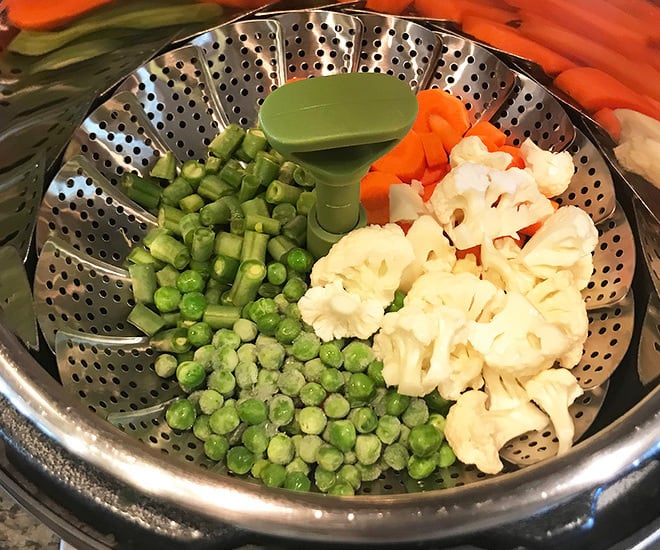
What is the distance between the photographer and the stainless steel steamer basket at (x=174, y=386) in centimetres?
68

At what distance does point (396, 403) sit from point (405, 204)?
1.01 ft

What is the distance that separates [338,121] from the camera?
82cm

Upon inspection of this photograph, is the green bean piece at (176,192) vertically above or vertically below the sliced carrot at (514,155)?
below

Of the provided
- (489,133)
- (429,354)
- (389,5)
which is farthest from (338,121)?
(389,5)

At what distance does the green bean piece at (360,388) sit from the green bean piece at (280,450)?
10cm

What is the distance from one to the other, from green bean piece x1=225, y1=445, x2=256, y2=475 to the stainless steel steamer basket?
0.11 feet

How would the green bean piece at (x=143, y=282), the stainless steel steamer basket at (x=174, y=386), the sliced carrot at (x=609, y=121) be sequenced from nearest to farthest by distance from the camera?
the stainless steel steamer basket at (x=174, y=386) → the green bean piece at (x=143, y=282) → the sliced carrot at (x=609, y=121)

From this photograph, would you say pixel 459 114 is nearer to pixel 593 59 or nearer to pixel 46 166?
pixel 593 59

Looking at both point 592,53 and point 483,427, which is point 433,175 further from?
point 483,427

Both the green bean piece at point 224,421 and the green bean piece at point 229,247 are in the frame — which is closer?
the green bean piece at point 224,421

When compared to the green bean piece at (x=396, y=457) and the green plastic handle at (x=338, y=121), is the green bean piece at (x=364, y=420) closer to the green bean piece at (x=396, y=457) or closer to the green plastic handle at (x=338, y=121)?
the green bean piece at (x=396, y=457)

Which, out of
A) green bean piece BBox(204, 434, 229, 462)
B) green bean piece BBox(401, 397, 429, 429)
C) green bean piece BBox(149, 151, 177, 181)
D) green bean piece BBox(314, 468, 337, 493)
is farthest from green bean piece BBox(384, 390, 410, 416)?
green bean piece BBox(149, 151, 177, 181)

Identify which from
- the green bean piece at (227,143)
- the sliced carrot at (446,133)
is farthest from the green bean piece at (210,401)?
the sliced carrot at (446,133)

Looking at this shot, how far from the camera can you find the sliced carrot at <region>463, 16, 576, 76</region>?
1.18 meters
